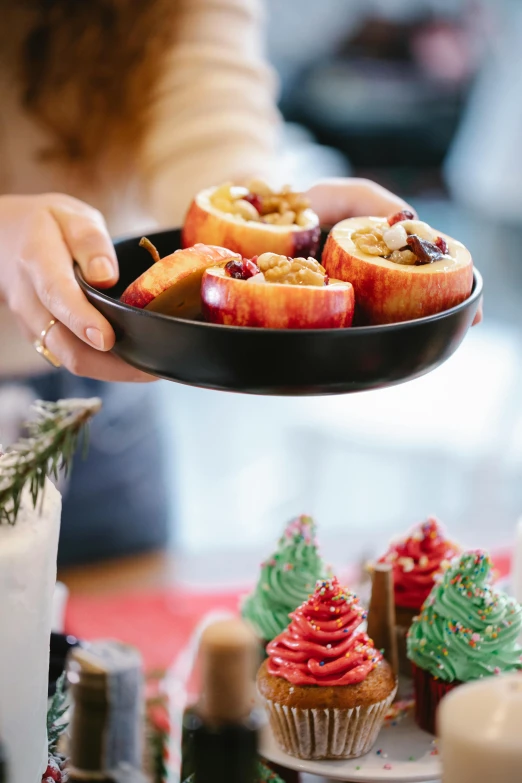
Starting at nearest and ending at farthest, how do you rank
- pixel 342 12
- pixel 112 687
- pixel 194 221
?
1. pixel 112 687
2. pixel 194 221
3. pixel 342 12

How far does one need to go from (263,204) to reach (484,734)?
0.58 m

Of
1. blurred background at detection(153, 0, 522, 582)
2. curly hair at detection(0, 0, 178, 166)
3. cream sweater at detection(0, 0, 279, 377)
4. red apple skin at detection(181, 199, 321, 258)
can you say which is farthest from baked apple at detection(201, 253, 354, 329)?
curly hair at detection(0, 0, 178, 166)

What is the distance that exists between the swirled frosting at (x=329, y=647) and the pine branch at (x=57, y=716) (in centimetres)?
20

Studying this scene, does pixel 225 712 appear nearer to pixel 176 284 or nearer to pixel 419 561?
pixel 176 284

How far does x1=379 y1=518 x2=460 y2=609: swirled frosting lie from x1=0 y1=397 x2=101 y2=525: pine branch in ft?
1.34

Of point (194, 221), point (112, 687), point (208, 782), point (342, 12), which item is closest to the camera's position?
point (208, 782)

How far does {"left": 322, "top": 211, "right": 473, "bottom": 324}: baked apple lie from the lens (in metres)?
0.71

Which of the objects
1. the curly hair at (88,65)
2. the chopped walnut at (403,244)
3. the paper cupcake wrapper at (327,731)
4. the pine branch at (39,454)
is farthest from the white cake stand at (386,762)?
the curly hair at (88,65)

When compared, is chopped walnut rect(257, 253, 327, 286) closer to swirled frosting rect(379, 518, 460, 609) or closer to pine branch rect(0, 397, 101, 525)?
pine branch rect(0, 397, 101, 525)

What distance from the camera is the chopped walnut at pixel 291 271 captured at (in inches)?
27.0

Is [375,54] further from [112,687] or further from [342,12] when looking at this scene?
[112,687]

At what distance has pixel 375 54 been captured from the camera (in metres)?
4.61

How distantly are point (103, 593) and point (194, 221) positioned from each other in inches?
42.1

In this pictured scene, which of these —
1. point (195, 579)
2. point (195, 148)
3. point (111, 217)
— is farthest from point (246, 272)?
point (195, 579)
